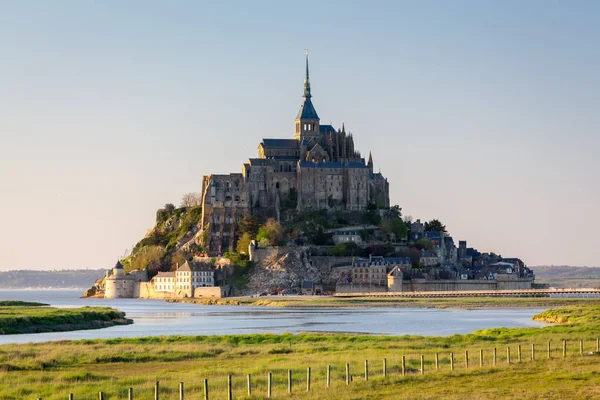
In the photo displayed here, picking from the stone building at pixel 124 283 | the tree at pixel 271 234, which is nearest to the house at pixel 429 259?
the tree at pixel 271 234

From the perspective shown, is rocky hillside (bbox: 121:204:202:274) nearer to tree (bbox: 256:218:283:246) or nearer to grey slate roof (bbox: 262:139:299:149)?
tree (bbox: 256:218:283:246)

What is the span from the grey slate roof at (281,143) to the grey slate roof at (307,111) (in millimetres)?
4609

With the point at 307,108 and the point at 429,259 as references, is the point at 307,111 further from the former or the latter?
the point at 429,259

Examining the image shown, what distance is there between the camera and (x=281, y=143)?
164375 mm

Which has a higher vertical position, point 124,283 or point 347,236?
point 347,236

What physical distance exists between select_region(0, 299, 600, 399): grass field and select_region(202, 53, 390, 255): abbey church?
3879 inches

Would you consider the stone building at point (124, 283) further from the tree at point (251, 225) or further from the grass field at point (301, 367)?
the grass field at point (301, 367)

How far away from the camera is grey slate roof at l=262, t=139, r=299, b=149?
16350 cm

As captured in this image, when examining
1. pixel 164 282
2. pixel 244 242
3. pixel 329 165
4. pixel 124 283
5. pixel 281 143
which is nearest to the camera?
pixel 244 242

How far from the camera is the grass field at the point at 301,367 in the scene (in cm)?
3130

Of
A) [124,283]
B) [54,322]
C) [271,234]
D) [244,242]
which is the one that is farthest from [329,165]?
[54,322]

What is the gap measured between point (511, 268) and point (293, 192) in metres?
32.7

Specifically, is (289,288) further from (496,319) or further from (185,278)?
(496,319)

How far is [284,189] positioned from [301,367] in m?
118
